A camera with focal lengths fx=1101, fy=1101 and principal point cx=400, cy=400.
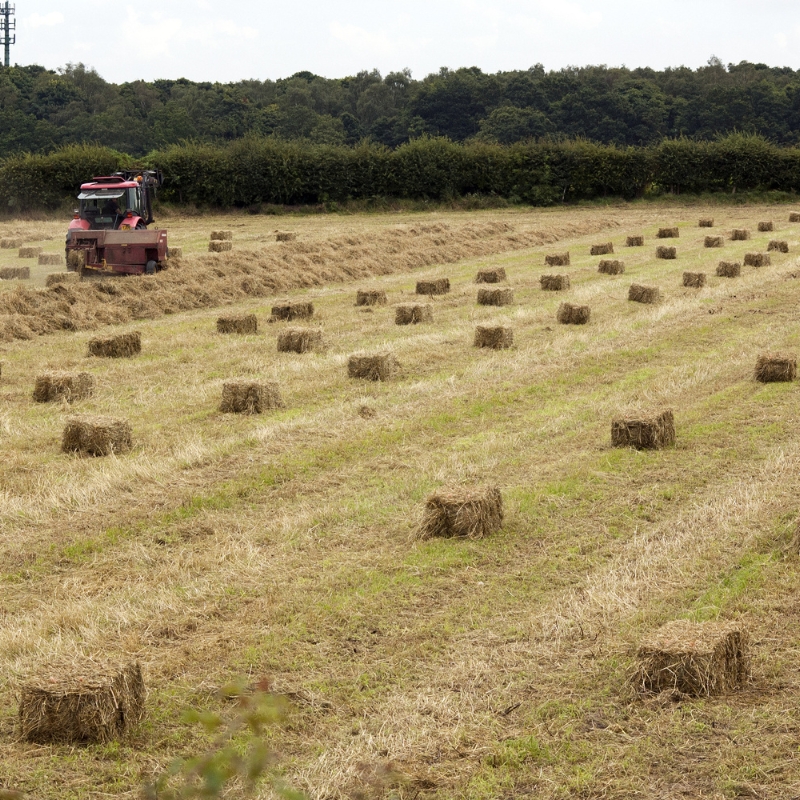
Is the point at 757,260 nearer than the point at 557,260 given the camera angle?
Yes

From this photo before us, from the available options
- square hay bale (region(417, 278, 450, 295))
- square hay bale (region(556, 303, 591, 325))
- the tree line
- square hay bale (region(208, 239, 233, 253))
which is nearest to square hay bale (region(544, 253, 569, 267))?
square hay bale (region(417, 278, 450, 295))

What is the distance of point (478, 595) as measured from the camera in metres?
7.32

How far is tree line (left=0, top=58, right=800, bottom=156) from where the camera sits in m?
76.2

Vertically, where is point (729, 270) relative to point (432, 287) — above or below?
above

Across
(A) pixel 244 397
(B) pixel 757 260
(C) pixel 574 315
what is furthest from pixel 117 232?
(B) pixel 757 260

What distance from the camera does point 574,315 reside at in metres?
18.4

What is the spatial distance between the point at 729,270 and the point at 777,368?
11.0 metres

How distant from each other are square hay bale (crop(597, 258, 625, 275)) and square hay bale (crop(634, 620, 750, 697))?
20104mm

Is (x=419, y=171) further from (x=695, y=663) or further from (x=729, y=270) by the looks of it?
(x=695, y=663)

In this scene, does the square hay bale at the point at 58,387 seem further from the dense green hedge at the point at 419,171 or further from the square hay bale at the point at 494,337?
the dense green hedge at the point at 419,171

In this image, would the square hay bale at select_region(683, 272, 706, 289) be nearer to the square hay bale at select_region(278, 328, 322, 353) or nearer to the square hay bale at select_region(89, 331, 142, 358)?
the square hay bale at select_region(278, 328, 322, 353)

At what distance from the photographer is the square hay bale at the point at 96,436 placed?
35.5 ft

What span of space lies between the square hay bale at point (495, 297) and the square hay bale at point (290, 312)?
355 centimetres

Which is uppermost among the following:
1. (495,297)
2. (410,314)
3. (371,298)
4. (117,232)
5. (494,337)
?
(117,232)
